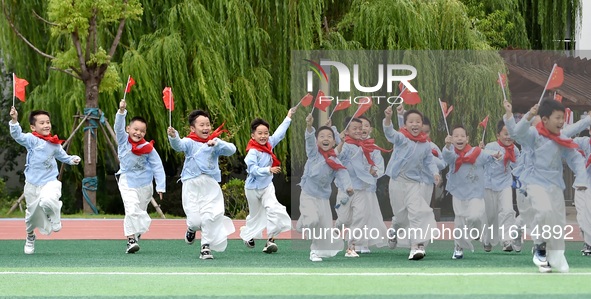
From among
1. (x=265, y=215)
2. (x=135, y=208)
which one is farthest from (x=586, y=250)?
(x=135, y=208)

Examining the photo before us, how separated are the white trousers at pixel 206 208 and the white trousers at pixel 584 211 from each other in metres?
4.17

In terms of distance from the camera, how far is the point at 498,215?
15117mm

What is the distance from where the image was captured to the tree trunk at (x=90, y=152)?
22.0 m

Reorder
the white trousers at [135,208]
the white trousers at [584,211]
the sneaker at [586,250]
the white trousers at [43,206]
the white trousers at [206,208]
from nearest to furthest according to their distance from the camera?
the white trousers at [206,208]
the sneaker at [586,250]
the white trousers at [584,211]
the white trousers at [43,206]
the white trousers at [135,208]

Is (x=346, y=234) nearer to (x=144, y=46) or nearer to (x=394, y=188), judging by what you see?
(x=394, y=188)

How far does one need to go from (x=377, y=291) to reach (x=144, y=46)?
14.5m

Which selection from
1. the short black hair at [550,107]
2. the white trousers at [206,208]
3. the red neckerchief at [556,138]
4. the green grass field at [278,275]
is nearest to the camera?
the green grass field at [278,275]

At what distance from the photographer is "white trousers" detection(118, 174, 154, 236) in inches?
580

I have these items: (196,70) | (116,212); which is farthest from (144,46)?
(116,212)

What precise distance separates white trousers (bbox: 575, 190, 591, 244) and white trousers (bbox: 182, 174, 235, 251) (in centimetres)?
417

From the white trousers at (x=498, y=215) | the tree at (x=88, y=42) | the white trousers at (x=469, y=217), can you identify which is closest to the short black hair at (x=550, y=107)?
the white trousers at (x=469, y=217)

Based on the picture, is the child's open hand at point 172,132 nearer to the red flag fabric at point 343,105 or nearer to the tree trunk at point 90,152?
the red flag fabric at point 343,105

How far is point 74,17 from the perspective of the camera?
68.8 ft

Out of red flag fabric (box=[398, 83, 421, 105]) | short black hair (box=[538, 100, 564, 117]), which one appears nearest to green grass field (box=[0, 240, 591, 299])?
short black hair (box=[538, 100, 564, 117])
